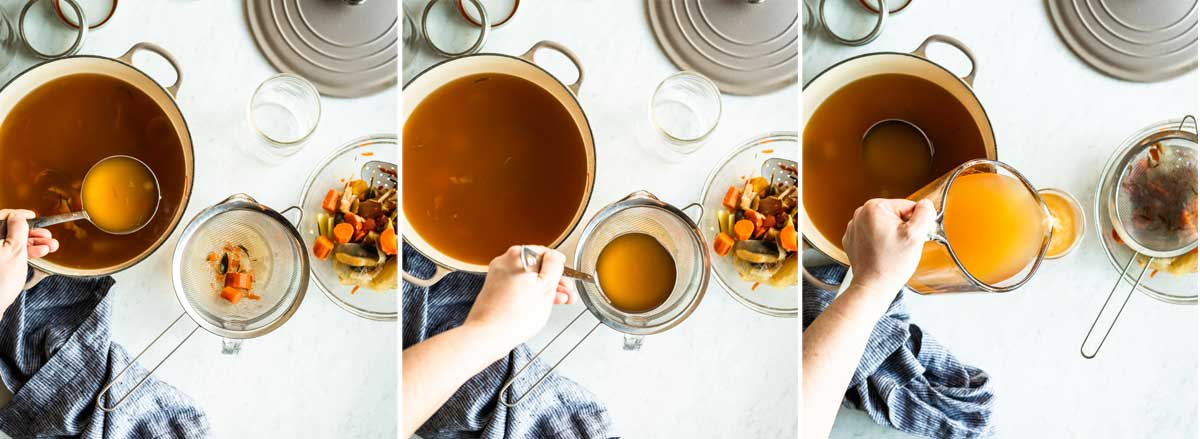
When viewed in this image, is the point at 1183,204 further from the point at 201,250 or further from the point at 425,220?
the point at 201,250

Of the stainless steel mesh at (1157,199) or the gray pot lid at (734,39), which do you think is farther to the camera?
the stainless steel mesh at (1157,199)

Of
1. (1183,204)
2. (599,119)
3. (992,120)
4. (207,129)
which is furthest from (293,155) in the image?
(1183,204)

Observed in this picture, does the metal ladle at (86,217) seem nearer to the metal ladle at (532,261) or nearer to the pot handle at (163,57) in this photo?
the pot handle at (163,57)

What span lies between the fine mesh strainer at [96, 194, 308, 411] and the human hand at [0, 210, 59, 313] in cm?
15

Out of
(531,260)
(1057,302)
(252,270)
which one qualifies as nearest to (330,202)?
(252,270)

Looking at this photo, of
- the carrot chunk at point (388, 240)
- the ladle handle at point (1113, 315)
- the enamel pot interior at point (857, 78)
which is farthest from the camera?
the ladle handle at point (1113, 315)

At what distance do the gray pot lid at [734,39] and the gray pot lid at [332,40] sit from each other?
0.30 m

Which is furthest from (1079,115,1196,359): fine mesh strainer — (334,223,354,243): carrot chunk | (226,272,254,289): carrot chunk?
A: (226,272,254,289): carrot chunk

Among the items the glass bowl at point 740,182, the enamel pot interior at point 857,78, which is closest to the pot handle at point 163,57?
the glass bowl at point 740,182

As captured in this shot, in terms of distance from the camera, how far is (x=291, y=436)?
860 mm

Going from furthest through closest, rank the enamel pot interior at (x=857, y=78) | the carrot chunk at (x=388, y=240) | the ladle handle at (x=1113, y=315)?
the ladle handle at (x=1113, y=315), the enamel pot interior at (x=857, y=78), the carrot chunk at (x=388, y=240)

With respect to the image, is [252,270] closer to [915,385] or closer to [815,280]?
[815,280]

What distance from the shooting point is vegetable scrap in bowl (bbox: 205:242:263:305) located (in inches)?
34.1

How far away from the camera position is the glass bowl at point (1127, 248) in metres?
1.04
